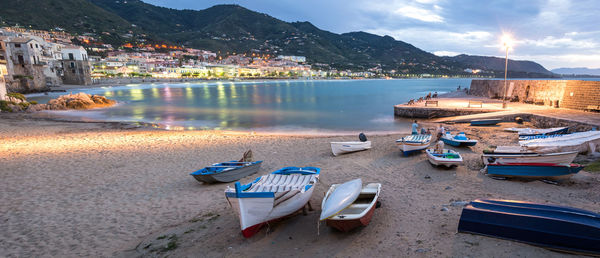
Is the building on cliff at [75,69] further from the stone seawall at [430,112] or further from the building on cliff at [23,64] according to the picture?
the stone seawall at [430,112]

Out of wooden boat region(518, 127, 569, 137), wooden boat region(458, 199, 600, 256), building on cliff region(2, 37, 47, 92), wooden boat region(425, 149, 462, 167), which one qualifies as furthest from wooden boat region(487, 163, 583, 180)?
building on cliff region(2, 37, 47, 92)

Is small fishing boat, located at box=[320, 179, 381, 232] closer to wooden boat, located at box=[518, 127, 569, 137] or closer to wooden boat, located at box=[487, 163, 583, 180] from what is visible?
wooden boat, located at box=[487, 163, 583, 180]

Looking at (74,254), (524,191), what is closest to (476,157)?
(524,191)

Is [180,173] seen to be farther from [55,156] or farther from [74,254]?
[55,156]

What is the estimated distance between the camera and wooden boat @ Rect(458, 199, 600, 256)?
3588mm

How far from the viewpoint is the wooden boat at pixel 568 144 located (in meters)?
8.29

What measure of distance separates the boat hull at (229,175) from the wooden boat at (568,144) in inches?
355

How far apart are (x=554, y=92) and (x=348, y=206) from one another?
23.8 meters

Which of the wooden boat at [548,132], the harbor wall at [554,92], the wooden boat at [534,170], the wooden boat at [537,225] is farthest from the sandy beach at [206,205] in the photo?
the harbor wall at [554,92]

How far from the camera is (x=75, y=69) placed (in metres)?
73.4

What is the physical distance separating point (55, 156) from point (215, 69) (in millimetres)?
145080

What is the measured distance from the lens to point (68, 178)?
913cm

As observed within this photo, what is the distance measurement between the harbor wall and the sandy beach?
33.3 feet

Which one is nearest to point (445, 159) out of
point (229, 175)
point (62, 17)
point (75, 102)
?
point (229, 175)
